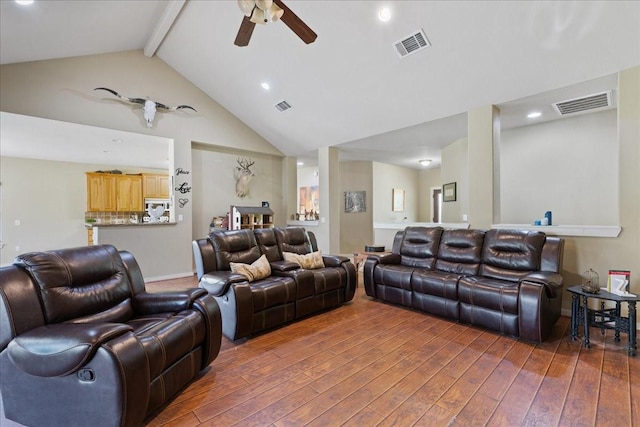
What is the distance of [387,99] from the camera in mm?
4574

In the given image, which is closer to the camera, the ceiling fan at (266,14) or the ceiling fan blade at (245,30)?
the ceiling fan at (266,14)

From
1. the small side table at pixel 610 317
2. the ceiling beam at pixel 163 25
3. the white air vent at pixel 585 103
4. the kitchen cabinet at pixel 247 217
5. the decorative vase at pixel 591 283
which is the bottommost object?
the small side table at pixel 610 317

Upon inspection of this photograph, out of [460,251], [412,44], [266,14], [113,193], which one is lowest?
[460,251]

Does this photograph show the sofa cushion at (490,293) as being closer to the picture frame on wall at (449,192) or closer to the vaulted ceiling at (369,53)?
the vaulted ceiling at (369,53)

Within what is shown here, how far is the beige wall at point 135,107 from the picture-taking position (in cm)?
429

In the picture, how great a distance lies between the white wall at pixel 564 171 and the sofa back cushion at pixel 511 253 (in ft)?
7.51

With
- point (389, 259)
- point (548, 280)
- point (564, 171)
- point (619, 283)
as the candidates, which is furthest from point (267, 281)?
point (564, 171)

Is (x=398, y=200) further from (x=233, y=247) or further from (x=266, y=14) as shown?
(x=266, y=14)

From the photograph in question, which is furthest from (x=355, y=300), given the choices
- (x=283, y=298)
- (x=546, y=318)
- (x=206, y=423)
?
(x=206, y=423)

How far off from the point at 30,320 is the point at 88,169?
7.78 meters

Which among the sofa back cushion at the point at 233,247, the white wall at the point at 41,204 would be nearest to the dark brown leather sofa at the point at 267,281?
the sofa back cushion at the point at 233,247

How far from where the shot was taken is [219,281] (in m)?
2.87

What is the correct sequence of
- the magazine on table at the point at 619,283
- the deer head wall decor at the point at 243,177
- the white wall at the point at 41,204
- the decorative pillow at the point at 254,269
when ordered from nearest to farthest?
the magazine on table at the point at 619,283, the decorative pillow at the point at 254,269, the white wall at the point at 41,204, the deer head wall decor at the point at 243,177

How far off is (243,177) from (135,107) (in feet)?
8.07
